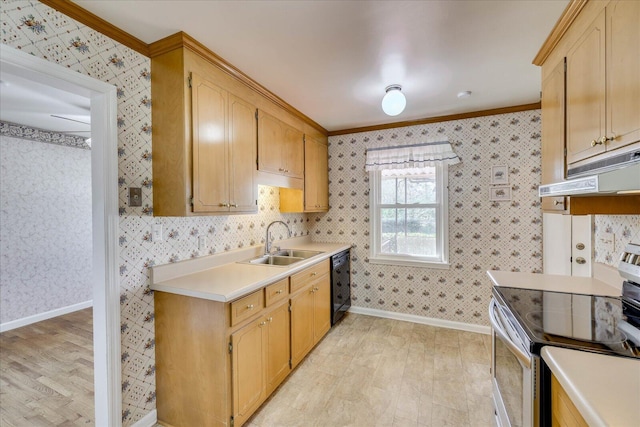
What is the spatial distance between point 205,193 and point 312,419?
1688 millimetres

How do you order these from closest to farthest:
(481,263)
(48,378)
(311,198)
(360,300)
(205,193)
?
(205,193)
(48,378)
(481,263)
(311,198)
(360,300)

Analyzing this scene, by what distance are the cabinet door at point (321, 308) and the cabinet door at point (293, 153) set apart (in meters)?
1.20

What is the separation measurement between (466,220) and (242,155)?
100 inches

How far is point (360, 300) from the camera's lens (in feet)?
11.9

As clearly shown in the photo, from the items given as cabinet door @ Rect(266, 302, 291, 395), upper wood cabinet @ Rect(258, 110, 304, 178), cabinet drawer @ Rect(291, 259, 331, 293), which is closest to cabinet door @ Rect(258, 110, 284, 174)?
upper wood cabinet @ Rect(258, 110, 304, 178)

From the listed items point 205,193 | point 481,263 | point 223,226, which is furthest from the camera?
point 481,263

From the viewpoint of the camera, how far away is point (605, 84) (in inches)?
46.3

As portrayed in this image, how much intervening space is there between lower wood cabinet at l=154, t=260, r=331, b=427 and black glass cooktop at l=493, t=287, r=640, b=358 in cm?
147

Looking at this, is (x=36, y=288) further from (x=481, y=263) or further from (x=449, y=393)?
(x=481, y=263)

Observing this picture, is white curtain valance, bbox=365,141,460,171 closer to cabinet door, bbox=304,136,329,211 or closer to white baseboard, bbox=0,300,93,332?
cabinet door, bbox=304,136,329,211

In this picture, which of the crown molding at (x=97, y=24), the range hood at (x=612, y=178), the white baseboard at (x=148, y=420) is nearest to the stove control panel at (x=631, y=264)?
the range hood at (x=612, y=178)

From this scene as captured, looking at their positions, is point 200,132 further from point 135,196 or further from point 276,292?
point 276,292

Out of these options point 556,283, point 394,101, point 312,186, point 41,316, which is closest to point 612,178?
point 556,283

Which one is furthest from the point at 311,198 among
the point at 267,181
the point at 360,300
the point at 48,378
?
the point at 48,378
